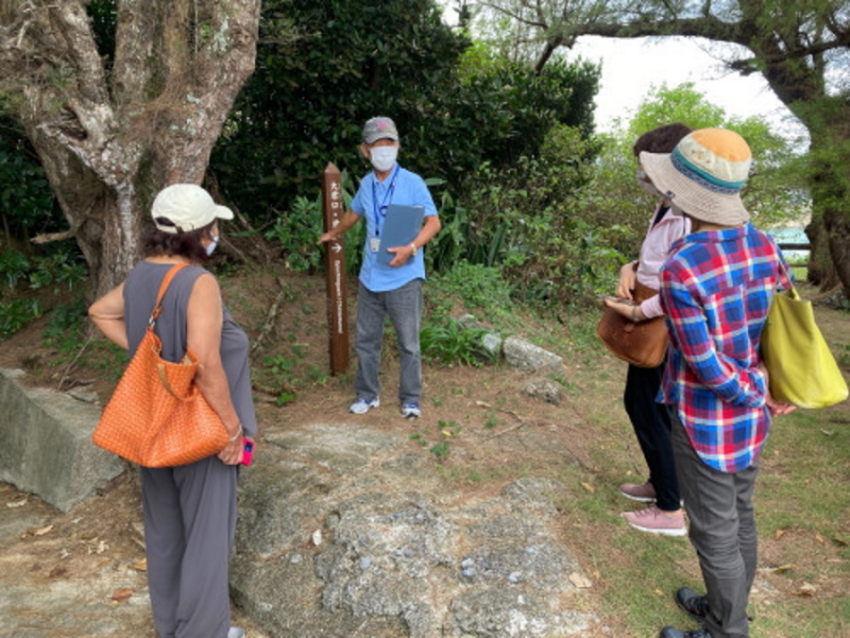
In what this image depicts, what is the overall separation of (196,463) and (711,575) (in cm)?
174

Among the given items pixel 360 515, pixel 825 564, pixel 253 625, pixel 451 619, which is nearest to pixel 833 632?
pixel 825 564

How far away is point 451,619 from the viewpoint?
250 centimetres

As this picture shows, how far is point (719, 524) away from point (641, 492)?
1.26 m

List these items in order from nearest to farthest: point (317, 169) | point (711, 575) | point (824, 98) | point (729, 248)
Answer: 1. point (729, 248)
2. point (711, 575)
3. point (824, 98)
4. point (317, 169)

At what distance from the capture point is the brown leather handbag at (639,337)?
2650 millimetres

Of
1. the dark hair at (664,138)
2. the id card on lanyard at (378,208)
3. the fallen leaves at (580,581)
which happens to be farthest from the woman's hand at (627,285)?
the id card on lanyard at (378,208)

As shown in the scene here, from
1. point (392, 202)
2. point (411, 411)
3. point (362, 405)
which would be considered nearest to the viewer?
point (392, 202)

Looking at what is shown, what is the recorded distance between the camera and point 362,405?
433 cm

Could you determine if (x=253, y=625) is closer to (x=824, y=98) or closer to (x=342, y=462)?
(x=342, y=462)

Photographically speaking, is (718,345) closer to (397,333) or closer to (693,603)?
(693,603)

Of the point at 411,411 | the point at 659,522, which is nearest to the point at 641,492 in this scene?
the point at 659,522

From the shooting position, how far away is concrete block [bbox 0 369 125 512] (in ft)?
12.5

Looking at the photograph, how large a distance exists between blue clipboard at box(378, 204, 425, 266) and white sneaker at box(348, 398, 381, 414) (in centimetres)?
98

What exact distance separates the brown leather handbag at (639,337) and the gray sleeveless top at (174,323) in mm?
1498
